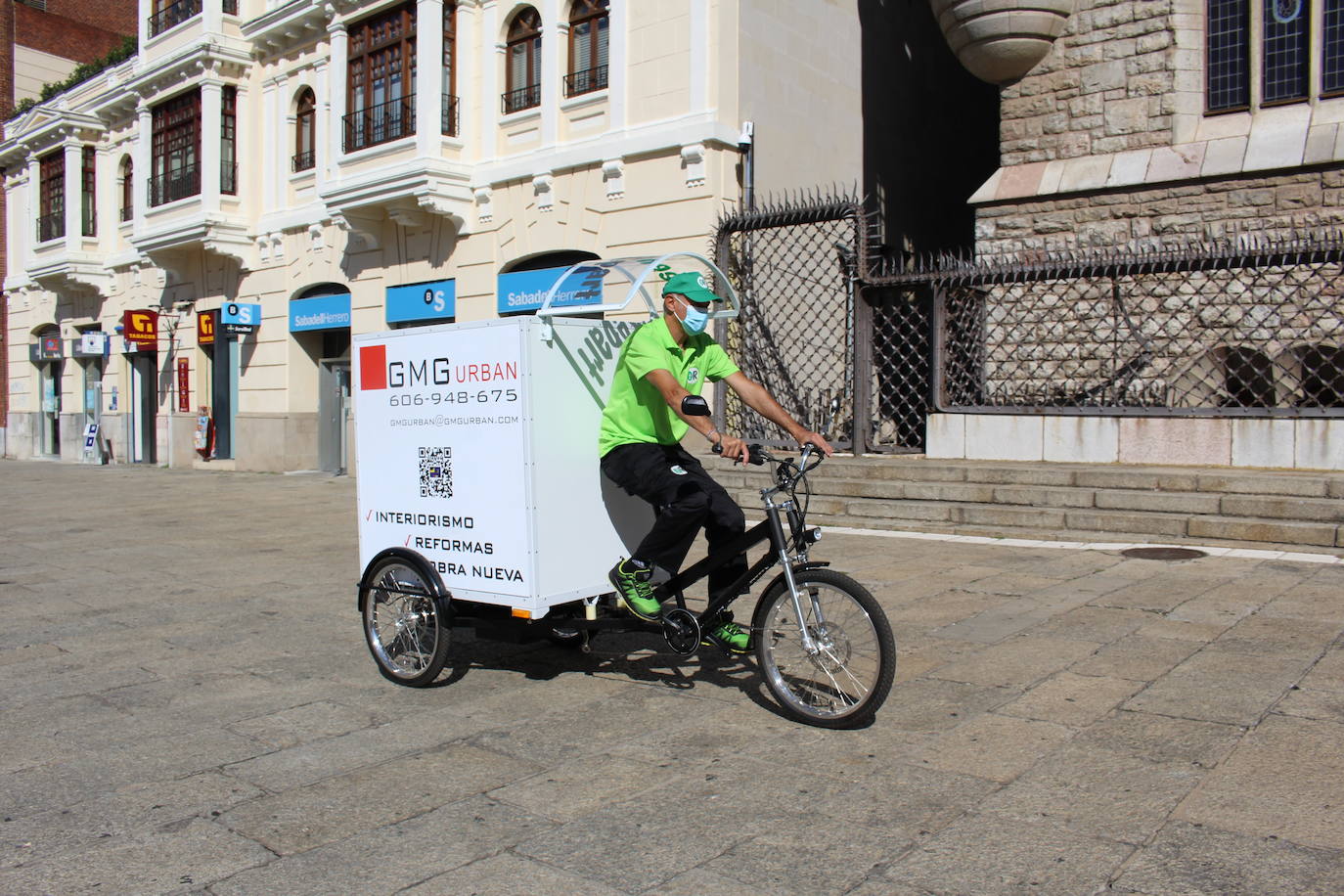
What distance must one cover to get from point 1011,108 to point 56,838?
47.8 feet

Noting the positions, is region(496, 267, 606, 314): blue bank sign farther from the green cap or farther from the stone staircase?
the green cap

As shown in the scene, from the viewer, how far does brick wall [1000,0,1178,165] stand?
13797 mm

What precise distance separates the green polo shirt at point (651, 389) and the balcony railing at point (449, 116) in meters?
13.3

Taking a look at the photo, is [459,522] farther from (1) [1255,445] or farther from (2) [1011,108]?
(2) [1011,108]

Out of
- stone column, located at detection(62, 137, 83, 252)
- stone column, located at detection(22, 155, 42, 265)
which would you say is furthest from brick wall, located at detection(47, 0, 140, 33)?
stone column, located at detection(62, 137, 83, 252)

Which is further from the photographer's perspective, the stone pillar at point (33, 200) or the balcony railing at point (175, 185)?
the stone pillar at point (33, 200)

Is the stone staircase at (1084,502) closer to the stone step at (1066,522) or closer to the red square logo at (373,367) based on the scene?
the stone step at (1066,522)

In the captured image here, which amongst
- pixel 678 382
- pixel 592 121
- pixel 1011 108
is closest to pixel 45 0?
pixel 592 121

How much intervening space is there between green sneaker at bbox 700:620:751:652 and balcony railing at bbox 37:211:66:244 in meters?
29.2

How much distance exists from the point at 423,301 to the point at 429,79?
3470 mm

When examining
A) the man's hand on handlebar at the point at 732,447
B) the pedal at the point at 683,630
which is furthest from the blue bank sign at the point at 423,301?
the man's hand on handlebar at the point at 732,447

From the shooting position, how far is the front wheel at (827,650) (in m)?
4.23

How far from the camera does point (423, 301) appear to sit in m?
18.2

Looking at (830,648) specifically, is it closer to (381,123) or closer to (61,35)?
(381,123)
